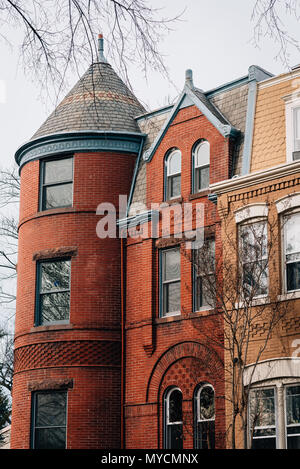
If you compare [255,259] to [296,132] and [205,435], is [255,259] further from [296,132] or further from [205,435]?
[205,435]

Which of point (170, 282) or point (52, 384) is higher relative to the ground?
point (170, 282)

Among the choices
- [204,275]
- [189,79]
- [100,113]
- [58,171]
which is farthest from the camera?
[100,113]

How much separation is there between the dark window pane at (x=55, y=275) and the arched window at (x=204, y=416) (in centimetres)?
512

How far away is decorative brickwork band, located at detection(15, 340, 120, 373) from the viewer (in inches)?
859

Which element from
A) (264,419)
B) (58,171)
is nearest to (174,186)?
(58,171)

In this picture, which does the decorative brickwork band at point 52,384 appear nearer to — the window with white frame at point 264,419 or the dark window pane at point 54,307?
the dark window pane at point 54,307

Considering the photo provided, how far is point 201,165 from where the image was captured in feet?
70.4

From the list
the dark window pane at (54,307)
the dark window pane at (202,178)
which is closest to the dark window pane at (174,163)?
the dark window pane at (202,178)

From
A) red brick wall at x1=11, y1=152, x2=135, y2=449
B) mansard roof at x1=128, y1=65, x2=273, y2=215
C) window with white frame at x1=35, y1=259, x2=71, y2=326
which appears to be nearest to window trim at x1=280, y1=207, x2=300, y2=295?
mansard roof at x1=128, y1=65, x2=273, y2=215

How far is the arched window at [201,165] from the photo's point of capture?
21.3m

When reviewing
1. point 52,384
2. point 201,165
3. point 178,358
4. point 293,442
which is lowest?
point 293,442

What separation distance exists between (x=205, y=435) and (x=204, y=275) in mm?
4064

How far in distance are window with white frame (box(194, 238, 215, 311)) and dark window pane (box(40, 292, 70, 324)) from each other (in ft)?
13.1
